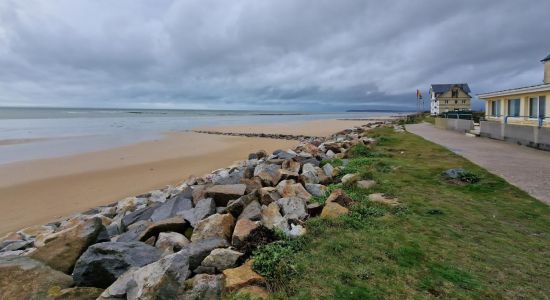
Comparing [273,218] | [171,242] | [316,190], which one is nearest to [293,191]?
[316,190]

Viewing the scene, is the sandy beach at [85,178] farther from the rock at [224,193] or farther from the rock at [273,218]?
the rock at [273,218]

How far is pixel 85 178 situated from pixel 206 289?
12.0 meters

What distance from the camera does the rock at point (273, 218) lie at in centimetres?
516

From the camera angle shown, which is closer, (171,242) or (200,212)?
(171,242)

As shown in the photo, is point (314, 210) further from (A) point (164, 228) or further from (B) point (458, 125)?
(B) point (458, 125)

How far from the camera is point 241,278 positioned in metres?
3.71

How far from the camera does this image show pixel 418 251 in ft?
14.4

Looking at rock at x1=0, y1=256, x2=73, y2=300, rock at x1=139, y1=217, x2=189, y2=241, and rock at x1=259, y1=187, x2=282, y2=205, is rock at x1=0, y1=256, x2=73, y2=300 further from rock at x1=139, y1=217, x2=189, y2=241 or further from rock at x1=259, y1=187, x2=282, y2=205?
rock at x1=259, y1=187, x2=282, y2=205

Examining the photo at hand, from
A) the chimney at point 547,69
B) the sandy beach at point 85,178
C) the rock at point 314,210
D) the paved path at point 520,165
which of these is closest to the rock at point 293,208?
the rock at point 314,210

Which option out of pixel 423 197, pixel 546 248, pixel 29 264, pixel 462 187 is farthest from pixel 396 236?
pixel 29 264

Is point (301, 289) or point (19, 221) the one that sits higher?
point (301, 289)

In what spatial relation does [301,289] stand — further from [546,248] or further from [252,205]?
[546,248]

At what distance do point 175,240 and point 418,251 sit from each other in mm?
3613

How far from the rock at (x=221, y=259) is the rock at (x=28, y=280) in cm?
163
